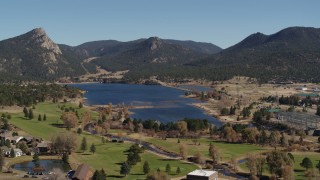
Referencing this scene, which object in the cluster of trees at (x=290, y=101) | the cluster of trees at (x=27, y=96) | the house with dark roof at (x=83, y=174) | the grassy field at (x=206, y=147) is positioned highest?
the cluster of trees at (x=27, y=96)

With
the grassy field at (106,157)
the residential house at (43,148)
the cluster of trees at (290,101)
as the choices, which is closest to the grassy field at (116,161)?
the grassy field at (106,157)

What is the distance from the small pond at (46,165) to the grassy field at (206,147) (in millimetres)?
25237

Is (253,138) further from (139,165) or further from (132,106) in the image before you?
(132,106)

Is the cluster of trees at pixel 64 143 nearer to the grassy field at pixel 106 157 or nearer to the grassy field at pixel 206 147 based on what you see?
the grassy field at pixel 106 157

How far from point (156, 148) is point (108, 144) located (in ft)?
34.6

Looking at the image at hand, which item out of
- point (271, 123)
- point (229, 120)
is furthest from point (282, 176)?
point (229, 120)

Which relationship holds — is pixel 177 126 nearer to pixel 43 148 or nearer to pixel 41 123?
pixel 43 148

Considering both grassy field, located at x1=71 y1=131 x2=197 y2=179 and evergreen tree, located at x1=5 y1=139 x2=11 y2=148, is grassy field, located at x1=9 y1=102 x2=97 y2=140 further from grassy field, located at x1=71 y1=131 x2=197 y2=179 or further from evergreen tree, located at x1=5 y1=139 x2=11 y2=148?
grassy field, located at x1=71 y1=131 x2=197 y2=179

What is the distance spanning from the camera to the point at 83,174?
6962 cm

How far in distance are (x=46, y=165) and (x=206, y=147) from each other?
35561 mm

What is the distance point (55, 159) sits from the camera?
86.2 m

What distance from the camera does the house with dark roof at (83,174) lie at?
68750 mm

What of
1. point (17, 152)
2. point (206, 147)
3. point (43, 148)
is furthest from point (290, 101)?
point (17, 152)

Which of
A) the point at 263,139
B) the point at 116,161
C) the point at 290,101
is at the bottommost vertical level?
the point at 116,161
